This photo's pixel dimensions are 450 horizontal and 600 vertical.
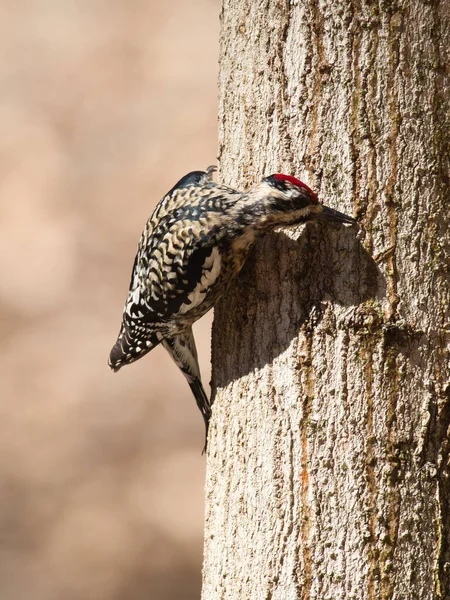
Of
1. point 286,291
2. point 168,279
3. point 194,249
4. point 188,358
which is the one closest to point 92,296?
point 188,358

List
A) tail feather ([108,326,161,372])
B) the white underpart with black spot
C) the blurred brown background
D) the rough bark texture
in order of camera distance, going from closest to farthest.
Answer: the rough bark texture < the white underpart with black spot < tail feather ([108,326,161,372]) < the blurred brown background

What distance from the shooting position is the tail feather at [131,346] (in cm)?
331

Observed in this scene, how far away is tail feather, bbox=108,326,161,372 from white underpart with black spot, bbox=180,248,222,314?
37cm

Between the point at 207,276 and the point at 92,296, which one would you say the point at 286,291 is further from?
the point at 92,296

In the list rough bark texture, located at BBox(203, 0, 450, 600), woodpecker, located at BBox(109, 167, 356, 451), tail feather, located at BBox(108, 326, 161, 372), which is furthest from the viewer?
tail feather, located at BBox(108, 326, 161, 372)

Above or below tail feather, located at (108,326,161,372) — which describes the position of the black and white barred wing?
above

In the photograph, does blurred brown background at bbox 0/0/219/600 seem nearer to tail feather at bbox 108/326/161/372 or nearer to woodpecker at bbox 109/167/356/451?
tail feather at bbox 108/326/161/372

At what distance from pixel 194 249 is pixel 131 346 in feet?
1.86

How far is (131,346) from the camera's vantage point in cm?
335

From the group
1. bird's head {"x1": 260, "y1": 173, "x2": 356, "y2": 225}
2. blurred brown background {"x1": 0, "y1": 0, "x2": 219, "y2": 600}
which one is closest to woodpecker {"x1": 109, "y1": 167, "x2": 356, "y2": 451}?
bird's head {"x1": 260, "y1": 173, "x2": 356, "y2": 225}

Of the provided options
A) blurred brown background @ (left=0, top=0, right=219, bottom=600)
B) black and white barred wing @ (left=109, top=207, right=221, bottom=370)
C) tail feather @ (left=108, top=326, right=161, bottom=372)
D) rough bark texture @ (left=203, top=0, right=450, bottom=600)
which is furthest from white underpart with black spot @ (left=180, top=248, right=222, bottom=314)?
blurred brown background @ (left=0, top=0, right=219, bottom=600)

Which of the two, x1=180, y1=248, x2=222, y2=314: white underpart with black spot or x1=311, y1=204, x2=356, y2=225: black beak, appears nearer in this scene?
x1=311, y1=204, x2=356, y2=225: black beak

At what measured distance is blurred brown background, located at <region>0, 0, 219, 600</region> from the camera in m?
5.83

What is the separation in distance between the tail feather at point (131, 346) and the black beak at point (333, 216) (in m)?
0.99
